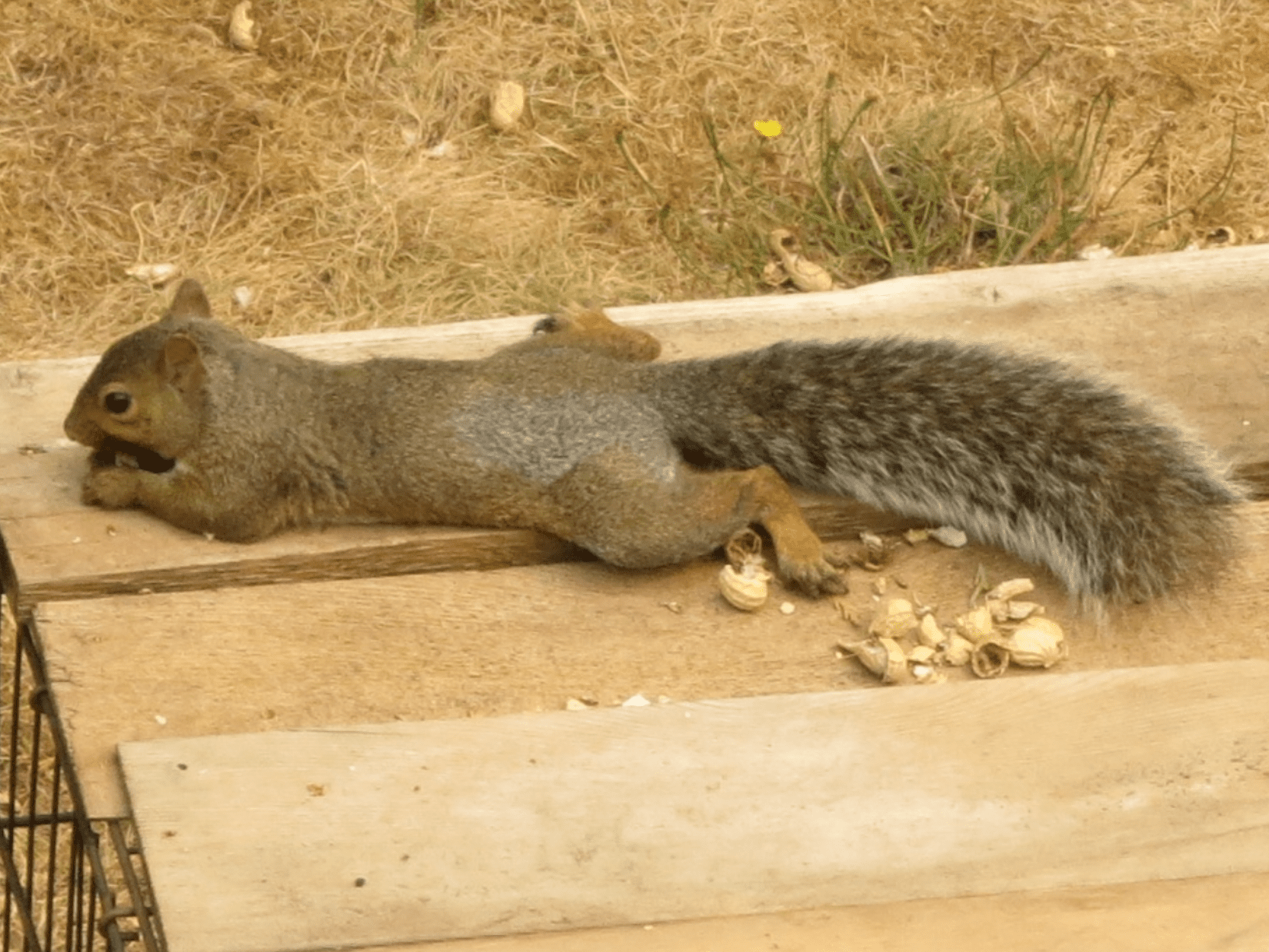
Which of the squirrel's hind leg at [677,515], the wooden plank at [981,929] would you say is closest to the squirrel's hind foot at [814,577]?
the squirrel's hind leg at [677,515]

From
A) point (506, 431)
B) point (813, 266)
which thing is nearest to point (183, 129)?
point (813, 266)

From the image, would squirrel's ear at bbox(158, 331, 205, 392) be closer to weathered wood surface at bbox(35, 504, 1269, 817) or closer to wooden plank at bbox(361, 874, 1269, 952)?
weathered wood surface at bbox(35, 504, 1269, 817)

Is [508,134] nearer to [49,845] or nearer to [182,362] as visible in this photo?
[182,362]

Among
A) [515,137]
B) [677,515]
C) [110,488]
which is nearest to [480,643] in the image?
[677,515]

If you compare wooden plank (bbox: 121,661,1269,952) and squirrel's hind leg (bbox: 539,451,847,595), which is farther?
squirrel's hind leg (bbox: 539,451,847,595)

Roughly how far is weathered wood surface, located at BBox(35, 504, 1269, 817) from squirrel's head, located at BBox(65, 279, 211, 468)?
239mm

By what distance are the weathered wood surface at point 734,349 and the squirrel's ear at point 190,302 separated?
0.12 metres

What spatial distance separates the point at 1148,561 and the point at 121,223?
89.3 inches

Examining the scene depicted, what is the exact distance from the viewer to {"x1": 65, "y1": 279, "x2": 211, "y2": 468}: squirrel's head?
2.13 meters

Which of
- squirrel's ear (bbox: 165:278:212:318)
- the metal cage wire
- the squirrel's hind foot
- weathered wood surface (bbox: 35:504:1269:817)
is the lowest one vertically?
the metal cage wire

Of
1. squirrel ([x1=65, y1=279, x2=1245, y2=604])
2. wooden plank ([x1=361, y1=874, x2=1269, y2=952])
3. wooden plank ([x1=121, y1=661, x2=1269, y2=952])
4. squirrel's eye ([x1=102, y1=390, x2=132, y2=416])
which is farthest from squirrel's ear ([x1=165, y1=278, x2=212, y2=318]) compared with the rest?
wooden plank ([x1=361, y1=874, x2=1269, y2=952])

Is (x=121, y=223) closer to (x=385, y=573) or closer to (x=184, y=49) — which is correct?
(x=184, y=49)

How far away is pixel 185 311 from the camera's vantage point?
7.73ft

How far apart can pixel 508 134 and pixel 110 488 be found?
174 centimetres
